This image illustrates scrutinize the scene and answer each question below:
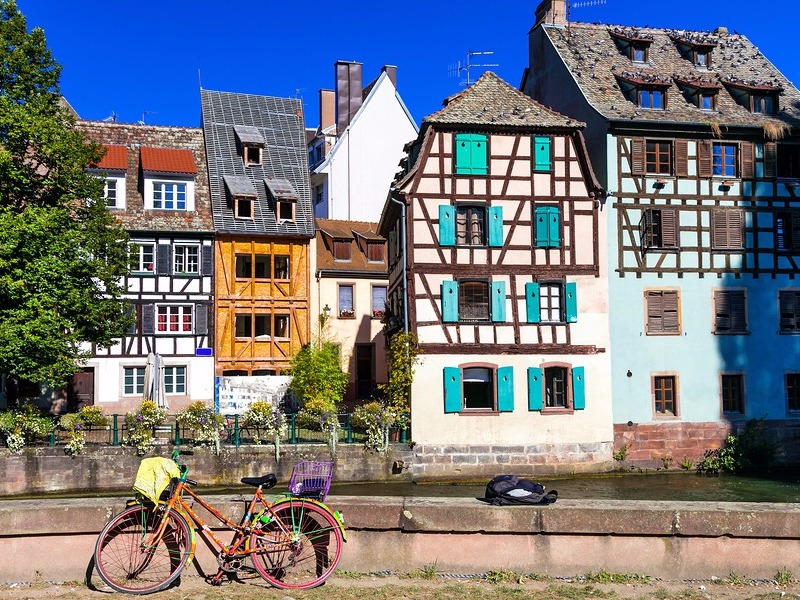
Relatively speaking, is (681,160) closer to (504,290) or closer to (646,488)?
(504,290)

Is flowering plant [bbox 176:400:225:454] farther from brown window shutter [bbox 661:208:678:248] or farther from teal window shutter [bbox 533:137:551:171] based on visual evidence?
brown window shutter [bbox 661:208:678:248]

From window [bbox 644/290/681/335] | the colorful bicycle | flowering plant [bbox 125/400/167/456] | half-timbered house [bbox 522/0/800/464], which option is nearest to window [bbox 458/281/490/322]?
half-timbered house [bbox 522/0/800/464]

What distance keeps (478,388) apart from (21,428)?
12409 mm

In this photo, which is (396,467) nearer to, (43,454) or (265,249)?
(43,454)

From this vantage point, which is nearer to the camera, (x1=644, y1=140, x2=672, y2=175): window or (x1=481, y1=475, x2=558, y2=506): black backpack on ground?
(x1=481, y1=475, x2=558, y2=506): black backpack on ground

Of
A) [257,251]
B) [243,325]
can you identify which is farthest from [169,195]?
[243,325]

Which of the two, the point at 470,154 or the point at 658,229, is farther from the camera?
A: the point at 658,229

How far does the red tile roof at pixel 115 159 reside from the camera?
117ft

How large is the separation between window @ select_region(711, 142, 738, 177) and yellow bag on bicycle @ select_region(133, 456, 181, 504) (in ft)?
81.0

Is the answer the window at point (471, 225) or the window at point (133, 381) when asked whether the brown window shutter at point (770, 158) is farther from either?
the window at point (133, 381)

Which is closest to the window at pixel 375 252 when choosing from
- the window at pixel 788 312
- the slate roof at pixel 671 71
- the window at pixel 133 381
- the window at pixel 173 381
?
the window at pixel 173 381

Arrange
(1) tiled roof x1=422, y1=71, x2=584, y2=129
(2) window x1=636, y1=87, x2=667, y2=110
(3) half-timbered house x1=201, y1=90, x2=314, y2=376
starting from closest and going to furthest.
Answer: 1. (1) tiled roof x1=422, y1=71, x2=584, y2=129
2. (2) window x1=636, y1=87, x2=667, y2=110
3. (3) half-timbered house x1=201, y1=90, x2=314, y2=376

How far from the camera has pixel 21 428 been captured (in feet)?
77.2

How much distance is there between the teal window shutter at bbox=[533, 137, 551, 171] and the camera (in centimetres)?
2722
